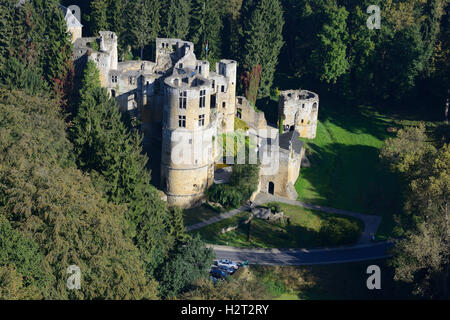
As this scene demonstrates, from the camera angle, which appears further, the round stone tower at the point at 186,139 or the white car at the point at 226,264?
the round stone tower at the point at 186,139

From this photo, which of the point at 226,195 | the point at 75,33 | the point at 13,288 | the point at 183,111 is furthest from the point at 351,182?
the point at 13,288

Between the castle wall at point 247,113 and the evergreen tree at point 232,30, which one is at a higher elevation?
the evergreen tree at point 232,30

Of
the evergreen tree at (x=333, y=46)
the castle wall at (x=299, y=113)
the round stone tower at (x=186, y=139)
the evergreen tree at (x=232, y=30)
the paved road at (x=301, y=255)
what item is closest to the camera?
the paved road at (x=301, y=255)

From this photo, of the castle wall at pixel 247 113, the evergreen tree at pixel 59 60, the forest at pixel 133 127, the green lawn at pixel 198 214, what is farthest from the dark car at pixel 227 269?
the castle wall at pixel 247 113

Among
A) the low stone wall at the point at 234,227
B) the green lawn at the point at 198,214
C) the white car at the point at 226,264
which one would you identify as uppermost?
the green lawn at the point at 198,214

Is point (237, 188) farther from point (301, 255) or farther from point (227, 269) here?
point (227, 269)

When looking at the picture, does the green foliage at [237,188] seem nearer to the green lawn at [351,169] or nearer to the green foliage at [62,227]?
the green lawn at [351,169]
